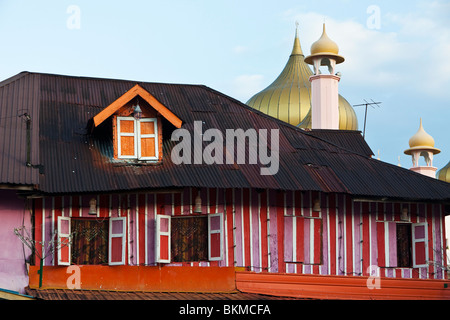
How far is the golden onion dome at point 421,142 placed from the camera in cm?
5391

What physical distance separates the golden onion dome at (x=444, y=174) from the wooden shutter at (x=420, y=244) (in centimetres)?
3076

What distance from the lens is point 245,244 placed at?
2561 cm

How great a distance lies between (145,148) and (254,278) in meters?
4.59

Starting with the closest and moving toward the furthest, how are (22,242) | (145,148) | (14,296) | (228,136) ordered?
(14,296)
(22,242)
(145,148)
(228,136)

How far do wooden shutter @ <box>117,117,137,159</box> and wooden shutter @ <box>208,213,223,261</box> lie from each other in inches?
108

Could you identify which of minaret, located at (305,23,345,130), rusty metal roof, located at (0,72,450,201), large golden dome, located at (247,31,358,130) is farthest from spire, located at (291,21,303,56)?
rusty metal roof, located at (0,72,450,201)

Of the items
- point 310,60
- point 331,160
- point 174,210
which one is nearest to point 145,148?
point 174,210

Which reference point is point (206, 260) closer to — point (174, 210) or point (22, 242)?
point (174, 210)

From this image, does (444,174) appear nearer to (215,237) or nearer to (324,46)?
(324,46)

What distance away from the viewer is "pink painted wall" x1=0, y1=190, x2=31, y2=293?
78.7ft

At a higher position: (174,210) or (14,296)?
(174,210)

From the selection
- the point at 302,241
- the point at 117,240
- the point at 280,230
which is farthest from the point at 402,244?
the point at 117,240

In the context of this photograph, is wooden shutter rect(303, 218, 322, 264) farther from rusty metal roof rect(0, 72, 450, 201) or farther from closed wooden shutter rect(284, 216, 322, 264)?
rusty metal roof rect(0, 72, 450, 201)

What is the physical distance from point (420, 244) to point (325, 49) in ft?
54.8
